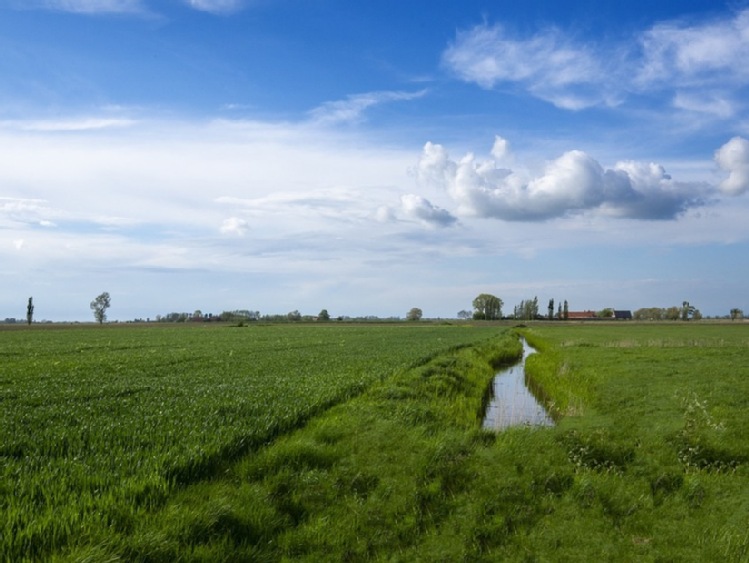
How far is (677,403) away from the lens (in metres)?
16.5

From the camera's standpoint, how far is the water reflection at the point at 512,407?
58.1 ft

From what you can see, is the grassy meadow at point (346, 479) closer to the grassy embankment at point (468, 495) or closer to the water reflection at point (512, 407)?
the grassy embankment at point (468, 495)

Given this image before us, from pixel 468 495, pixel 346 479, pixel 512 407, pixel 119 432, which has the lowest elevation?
pixel 512 407

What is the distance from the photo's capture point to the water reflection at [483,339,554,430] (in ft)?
58.1

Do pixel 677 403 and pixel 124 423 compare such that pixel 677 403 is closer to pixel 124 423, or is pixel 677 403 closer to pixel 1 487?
pixel 124 423

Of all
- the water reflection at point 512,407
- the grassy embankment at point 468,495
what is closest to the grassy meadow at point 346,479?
the grassy embankment at point 468,495

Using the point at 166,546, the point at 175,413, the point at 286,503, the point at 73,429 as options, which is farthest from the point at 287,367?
the point at 166,546

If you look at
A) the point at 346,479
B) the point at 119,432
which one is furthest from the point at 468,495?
the point at 119,432

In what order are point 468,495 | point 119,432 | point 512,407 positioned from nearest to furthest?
1. point 468,495
2. point 119,432
3. point 512,407

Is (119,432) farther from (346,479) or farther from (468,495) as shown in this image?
(468,495)

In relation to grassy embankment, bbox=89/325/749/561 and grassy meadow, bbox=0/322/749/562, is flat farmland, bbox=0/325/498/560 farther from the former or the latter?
grassy embankment, bbox=89/325/749/561

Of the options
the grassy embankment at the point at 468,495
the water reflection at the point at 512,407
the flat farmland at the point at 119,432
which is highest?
the flat farmland at the point at 119,432

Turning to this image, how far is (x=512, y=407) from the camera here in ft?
69.3

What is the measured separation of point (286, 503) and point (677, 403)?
1358 centimetres
